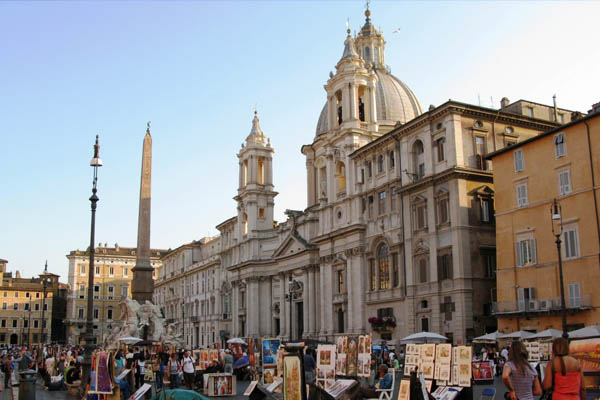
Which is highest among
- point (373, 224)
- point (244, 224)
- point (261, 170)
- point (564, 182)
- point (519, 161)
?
point (261, 170)

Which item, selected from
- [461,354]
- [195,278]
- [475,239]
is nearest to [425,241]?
[475,239]

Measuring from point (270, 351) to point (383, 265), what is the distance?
75.6ft

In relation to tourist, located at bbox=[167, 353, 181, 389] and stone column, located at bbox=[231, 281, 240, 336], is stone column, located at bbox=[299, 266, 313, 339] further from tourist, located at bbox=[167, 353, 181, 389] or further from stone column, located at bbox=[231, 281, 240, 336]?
tourist, located at bbox=[167, 353, 181, 389]

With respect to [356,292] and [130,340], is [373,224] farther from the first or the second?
[130,340]

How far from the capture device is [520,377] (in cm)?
915

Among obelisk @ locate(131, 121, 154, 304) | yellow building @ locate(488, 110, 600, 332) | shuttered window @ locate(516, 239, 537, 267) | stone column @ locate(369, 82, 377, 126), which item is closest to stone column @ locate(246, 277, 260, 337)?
obelisk @ locate(131, 121, 154, 304)

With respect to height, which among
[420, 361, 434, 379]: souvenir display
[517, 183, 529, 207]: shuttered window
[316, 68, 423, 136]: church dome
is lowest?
[420, 361, 434, 379]: souvenir display

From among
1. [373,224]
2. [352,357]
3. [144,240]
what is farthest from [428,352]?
[373,224]

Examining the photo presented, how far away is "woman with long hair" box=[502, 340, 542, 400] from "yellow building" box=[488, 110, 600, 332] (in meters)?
24.6

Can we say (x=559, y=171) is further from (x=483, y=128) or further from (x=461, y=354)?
(x=461, y=354)

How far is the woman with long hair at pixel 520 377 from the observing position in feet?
30.0

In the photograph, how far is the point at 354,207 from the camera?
5234cm

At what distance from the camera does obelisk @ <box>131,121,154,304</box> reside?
151 ft

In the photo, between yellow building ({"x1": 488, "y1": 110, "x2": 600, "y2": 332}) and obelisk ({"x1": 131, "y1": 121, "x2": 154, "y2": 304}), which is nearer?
yellow building ({"x1": 488, "y1": 110, "x2": 600, "y2": 332})
